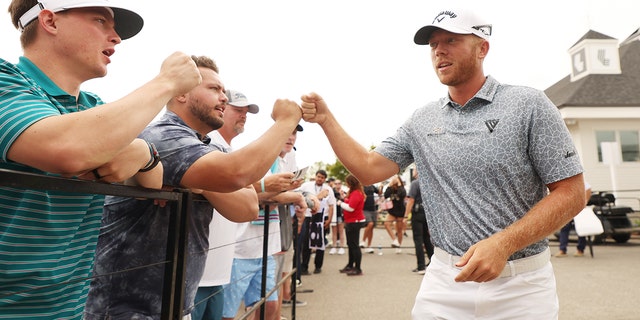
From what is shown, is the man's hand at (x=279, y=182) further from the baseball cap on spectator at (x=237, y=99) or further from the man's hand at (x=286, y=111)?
the baseball cap on spectator at (x=237, y=99)

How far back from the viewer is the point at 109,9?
1752 mm

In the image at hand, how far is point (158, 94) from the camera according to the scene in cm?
149

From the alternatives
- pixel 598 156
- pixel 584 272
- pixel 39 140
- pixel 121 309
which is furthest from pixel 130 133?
pixel 598 156

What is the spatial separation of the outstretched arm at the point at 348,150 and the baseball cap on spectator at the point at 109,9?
3.65 feet

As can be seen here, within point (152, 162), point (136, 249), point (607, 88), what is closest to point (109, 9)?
point (152, 162)

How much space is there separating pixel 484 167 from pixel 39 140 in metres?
1.81

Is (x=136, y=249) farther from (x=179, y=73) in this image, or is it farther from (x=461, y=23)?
(x=461, y=23)

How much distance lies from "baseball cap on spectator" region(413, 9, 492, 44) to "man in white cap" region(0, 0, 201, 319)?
133cm

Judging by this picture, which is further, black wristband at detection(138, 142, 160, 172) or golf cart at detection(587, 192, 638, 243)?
golf cart at detection(587, 192, 638, 243)

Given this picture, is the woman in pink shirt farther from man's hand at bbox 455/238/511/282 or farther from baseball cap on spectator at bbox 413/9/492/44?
man's hand at bbox 455/238/511/282

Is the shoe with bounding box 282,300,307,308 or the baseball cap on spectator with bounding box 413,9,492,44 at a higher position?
the baseball cap on spectator with bounding box 413,9,492,44

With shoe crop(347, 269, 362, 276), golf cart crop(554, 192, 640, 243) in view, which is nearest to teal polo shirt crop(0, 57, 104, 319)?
shoe crop(347, 269, 362, 276)

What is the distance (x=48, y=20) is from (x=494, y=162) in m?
1.97

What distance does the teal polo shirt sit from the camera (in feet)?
4.06
